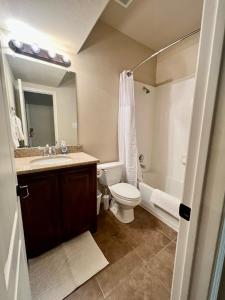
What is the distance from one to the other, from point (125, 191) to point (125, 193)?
0.05m

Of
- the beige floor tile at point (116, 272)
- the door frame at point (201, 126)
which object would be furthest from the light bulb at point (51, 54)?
the beige floor tile at point (116, 272)

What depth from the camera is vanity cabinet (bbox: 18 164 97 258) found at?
1.23m

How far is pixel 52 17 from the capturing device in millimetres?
1252

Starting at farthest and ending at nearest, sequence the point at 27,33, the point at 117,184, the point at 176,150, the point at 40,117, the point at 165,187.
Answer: the point at 165,187
the point at 176,150
the point at 117,184
the point at 40,117
the point at 27,33

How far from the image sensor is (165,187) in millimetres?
2537

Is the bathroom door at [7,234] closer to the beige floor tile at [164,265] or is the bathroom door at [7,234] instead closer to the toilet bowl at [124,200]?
the beige floor tile at [164,265]

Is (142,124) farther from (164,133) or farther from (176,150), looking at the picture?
(176,150)

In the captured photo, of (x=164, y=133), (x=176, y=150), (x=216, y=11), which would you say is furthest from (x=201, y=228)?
(x=164, y=133)

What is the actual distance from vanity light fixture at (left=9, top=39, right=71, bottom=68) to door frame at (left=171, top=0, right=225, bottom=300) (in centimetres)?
159

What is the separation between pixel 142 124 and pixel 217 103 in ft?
7.10

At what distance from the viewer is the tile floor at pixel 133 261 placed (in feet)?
3.66

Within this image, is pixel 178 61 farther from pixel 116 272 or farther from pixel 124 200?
pixel 116 272

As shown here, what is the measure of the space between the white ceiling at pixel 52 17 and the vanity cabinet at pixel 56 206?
1376mm

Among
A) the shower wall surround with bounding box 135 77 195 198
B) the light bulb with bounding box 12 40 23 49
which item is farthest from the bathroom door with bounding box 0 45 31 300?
the shower wall surround with bounding box 135 77 195 198
